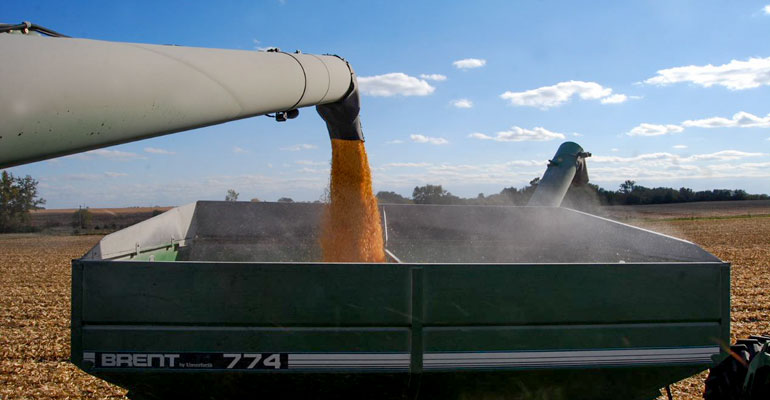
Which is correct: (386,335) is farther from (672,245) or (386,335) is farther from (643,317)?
(672,245)

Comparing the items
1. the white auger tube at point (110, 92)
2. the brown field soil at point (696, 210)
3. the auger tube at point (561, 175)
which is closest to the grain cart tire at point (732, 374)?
the white auger tube at point (110, 92)

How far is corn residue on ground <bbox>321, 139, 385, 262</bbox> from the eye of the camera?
4.70 m

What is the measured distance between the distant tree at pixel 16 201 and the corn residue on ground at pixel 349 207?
37157 millimetres

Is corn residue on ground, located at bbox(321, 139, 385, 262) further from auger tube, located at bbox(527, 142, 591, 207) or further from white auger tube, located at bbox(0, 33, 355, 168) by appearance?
auger tube, located at bbox(527, 142, 591, 207)

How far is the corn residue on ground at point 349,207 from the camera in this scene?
470 cm

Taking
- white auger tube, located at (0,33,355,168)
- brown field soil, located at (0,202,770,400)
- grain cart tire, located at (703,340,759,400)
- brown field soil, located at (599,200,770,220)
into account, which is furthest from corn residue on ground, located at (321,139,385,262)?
brown field soil, located at (599,200,770,220)

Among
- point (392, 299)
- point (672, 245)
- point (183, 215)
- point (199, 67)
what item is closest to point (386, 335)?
point (392, 299)

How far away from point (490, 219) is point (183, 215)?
278cm

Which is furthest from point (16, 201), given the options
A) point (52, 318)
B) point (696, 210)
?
point (696, 210)

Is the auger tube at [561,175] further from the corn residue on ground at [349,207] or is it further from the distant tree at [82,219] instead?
the distant tree at [82,219]

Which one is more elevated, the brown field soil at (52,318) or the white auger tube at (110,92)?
the white auger tube at (110,92)

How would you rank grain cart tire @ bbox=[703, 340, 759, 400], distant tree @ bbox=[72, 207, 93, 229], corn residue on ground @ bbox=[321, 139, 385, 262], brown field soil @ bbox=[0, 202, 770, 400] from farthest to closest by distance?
distant tree @ bbox=[72, 207, 93, 229] → brown field soil @ bbox=[0, 202, 770, 400] → corn residue on ground @ bbox=[321, 139, 385, 262] → grain cart tire @ bbox=[703, 340, 759, 400]

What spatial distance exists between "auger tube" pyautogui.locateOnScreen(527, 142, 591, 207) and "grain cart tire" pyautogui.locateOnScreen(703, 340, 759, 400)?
4.16 metres

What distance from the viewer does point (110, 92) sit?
1.76 metres
